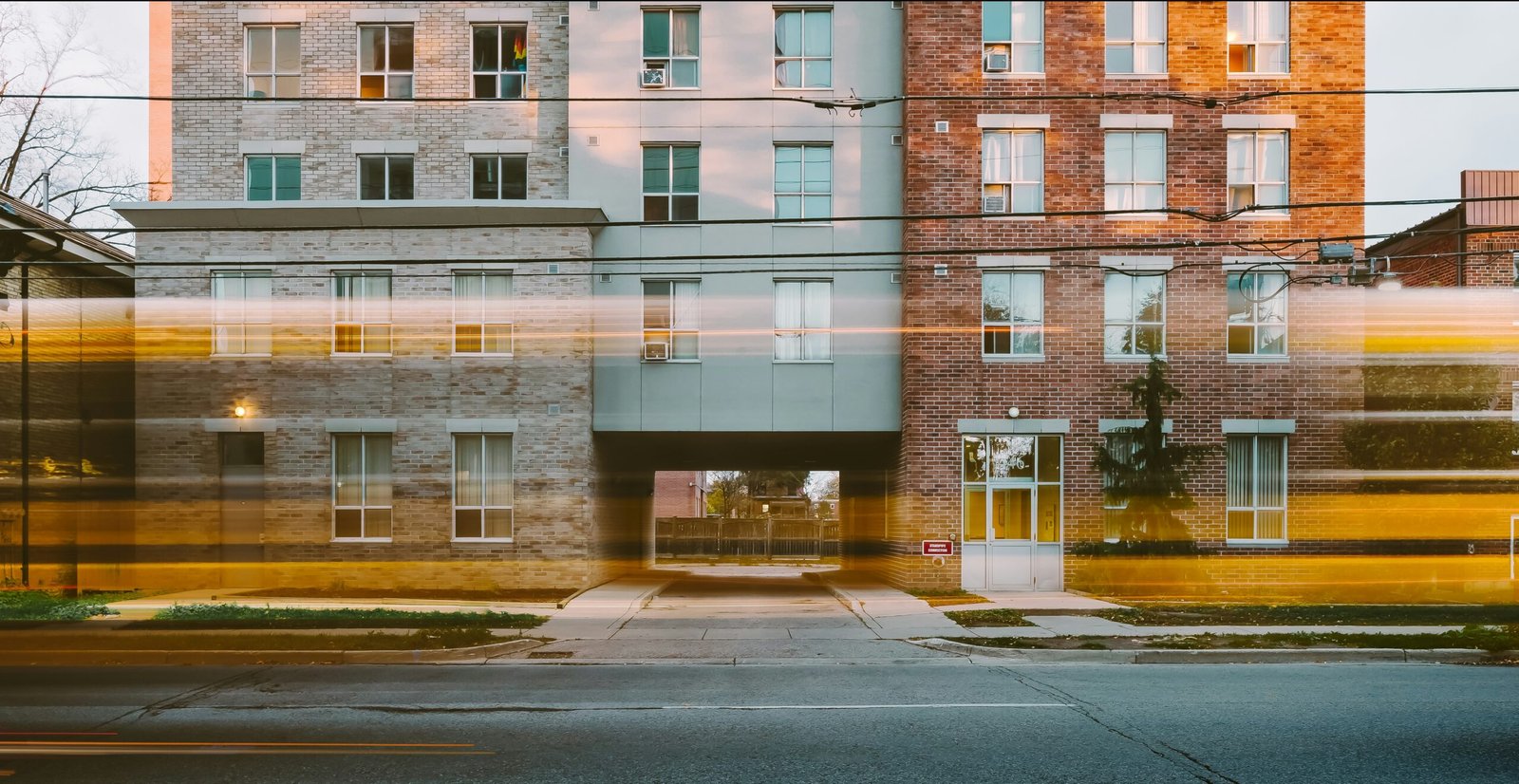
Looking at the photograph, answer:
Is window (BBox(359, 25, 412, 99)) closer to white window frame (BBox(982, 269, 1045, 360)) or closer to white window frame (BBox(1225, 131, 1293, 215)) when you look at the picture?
white window frame (BBox(982, 269, 1045, 360))

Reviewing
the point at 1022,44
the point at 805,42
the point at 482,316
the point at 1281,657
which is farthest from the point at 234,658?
the point at 1022,44

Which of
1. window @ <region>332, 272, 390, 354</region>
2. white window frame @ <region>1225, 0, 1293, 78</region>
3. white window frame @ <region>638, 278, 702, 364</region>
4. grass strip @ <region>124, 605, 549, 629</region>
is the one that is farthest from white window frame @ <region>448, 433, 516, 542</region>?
white window frame @ <region>1225, 0, 1293, 78</region>

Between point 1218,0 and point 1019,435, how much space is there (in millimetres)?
9427

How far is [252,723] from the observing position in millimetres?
8969

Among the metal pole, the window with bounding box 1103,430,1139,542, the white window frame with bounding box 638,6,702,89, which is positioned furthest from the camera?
the white window frame with bounding box 638,6,702,89

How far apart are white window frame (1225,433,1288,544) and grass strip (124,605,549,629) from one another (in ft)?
46.8

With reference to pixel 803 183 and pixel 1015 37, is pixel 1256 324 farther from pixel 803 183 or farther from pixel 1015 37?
pixel 803 183

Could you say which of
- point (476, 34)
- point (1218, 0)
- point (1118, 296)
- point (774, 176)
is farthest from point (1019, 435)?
point (476, 34)

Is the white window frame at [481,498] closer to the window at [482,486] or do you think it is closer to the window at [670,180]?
the window at [482,486]

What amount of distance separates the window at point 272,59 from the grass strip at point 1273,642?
19.1 meters

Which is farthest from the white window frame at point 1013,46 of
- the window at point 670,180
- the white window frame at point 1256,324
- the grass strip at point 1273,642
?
the grass strip at point 1273,642

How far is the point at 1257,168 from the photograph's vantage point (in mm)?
22312

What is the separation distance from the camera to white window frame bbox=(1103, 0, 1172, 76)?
22.3m

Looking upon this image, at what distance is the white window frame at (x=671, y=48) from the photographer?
23125mm
